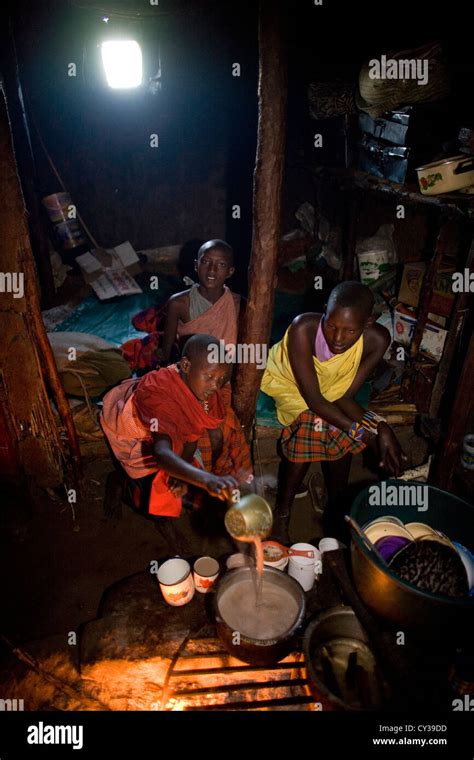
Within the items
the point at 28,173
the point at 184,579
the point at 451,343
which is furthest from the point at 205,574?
the point at 28,173

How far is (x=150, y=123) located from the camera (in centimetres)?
695

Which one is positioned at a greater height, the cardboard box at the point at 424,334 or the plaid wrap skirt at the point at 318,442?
the cardboard box at the point at 424,334

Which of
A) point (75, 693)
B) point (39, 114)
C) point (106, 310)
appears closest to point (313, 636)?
point (75, 693)

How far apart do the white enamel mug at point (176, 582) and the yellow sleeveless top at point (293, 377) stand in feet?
4.87

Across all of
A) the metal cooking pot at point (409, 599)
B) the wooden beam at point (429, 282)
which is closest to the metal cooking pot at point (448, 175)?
the wooden beam at point (429, 282)

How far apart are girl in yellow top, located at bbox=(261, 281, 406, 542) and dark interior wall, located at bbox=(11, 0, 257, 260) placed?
15.0 feet

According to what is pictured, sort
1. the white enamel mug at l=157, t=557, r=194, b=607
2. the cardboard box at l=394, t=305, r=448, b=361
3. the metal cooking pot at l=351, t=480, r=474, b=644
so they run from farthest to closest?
the cardboard box at l=394, t=305, r=448, b=361, the white enamel mug at l=157, t=557, r=194, b=607, the metal cooking pot at l=351, t=480, r=474, b=644

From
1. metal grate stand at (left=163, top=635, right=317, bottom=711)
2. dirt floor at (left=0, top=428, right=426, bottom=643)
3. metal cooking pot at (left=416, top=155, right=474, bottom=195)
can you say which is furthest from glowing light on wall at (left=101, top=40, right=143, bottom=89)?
metal grate stand at (left=163, top=635, right=317, bottom=711)

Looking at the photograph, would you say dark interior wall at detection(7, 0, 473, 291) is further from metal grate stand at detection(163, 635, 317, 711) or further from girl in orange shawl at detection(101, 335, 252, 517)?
metal grate stand at detection(163, 635, 317, 711)

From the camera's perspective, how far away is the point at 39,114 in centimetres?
672

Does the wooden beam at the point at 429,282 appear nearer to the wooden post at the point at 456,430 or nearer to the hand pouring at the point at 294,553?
the wooden post at the point at 456,430

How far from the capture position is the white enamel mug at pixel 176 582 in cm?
278

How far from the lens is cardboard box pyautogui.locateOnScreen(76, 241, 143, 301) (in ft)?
21.2

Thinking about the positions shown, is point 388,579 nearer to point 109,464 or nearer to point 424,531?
point 424,531
